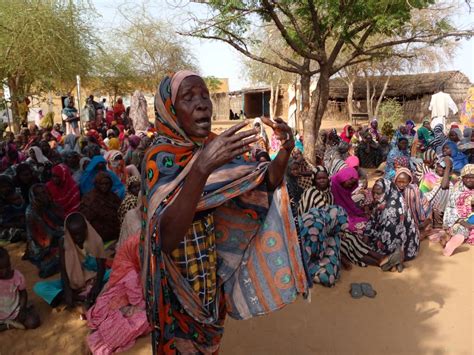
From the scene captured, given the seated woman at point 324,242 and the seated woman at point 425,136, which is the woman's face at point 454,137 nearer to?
the seated woman at point 425,136

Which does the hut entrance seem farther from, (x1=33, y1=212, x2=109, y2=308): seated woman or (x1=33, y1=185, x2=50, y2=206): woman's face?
(x1=33, y1=212, x2=109, y2=308): seated woman

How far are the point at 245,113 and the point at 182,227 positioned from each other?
91.4 ft

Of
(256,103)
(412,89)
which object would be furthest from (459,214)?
(256,103)

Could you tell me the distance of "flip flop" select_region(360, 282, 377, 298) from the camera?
13.2 feet

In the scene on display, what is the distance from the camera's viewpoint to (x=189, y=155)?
65.8 inches

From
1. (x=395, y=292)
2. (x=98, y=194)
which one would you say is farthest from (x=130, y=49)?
(x=395, y=292)

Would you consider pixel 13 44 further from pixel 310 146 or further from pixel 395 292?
pixel 395 292

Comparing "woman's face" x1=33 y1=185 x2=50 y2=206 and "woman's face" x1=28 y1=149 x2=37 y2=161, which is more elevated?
"woman's face" x1=28 y1=149 x2=37 y2=161

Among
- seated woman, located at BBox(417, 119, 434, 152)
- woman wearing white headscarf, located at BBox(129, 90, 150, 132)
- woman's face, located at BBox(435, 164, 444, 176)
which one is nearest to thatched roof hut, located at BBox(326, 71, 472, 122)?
woman wearing white headscarf, located at BBox(129, 90, 150, 132)

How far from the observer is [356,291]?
13.3 ft

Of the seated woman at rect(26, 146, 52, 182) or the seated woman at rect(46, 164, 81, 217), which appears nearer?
the seated woman at rect(46, 164, 81, 217)

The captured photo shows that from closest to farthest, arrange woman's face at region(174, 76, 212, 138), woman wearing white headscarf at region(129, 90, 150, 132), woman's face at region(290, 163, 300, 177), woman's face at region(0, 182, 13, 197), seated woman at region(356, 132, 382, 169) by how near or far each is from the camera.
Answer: woman's face at region(174, 76, 212, 138) → woman's face at region(0, 182, 13, 197) → woman's face at region(290, 163, 300, 177) → seated woman at region(356, 132, 382, 169) → woman wearing white headscarf at region(129, 90, 150, 132)

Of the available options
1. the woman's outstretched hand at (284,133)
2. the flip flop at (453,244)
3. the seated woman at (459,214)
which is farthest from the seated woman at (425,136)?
the woman's outstretched hand at (284,133)

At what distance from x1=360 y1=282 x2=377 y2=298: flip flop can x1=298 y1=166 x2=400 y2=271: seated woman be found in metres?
0.54
